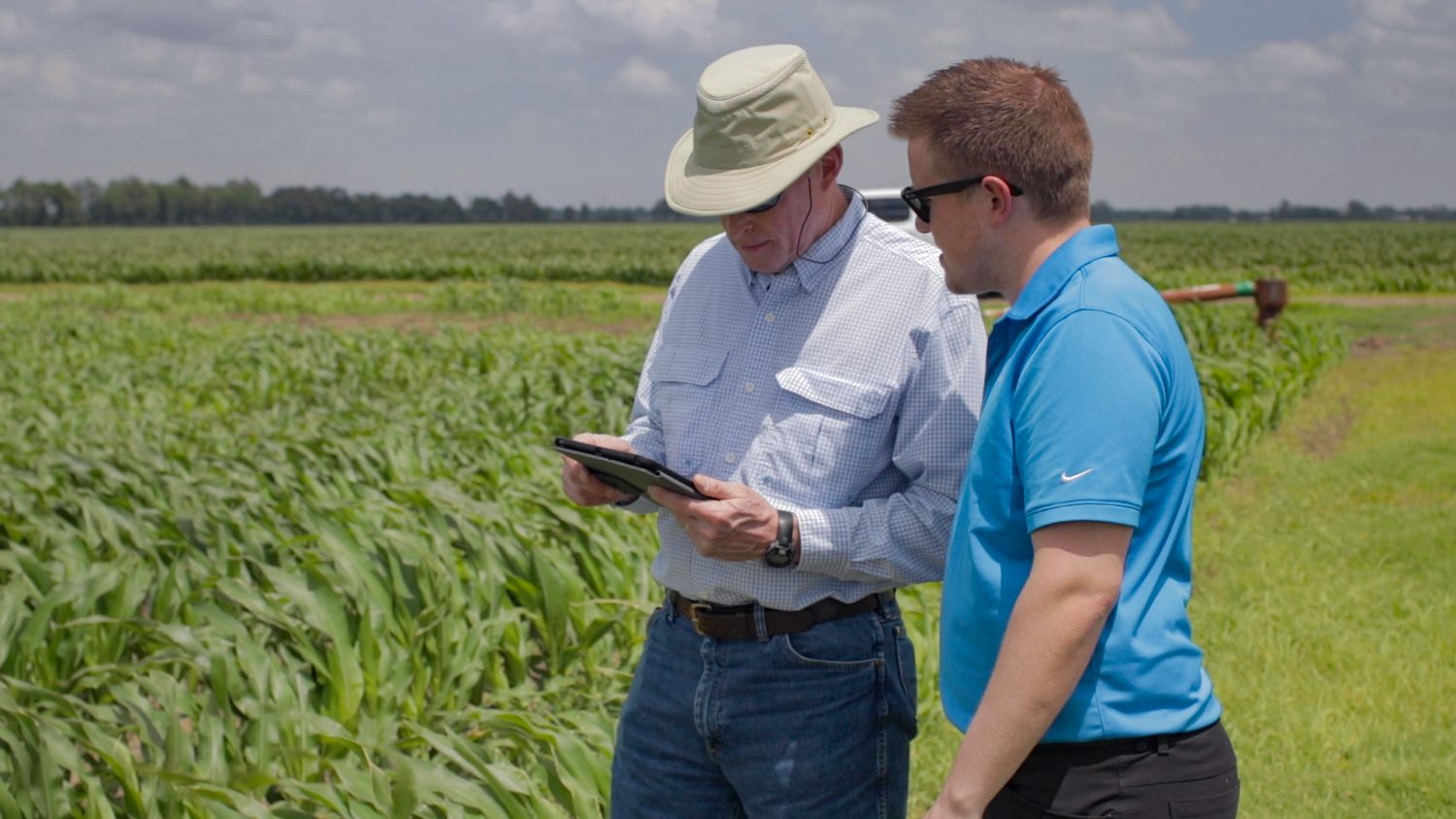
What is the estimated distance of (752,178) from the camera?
6.45ft

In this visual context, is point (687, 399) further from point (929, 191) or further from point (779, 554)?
point (929, 191)

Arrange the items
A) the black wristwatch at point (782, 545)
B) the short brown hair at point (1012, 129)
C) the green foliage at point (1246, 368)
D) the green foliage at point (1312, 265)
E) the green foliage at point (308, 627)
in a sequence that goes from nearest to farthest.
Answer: the short brown hair at point (1012, 129), the black wristwatch at point (782, 545), the green foliage at point (308, 627), the green foliage at point (1246, 368), the green foliage at point (1312, 265)

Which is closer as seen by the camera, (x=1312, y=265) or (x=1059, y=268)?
(x=1059, y=268)

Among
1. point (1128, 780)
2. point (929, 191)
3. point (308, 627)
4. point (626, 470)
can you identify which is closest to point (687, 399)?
point (626, 470)

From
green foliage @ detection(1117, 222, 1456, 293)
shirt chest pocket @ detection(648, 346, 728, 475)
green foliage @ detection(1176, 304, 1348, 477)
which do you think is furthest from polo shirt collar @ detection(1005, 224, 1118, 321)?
green foliage @ detection(1117, 222, 1456, 293)

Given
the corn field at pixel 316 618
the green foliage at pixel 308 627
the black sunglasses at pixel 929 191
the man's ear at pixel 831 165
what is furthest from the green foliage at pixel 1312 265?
the black sunglasses at pixel 929 191

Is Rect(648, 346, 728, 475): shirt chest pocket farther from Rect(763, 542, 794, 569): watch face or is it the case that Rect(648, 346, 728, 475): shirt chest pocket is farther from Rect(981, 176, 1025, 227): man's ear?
Rect(981, 176, 1025, 227): man's ear

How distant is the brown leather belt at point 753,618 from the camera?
2016 millimetres

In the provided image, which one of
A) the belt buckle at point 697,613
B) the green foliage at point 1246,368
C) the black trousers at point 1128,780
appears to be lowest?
the green foliage at point 1246,368

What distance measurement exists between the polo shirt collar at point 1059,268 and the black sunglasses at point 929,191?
0.09m

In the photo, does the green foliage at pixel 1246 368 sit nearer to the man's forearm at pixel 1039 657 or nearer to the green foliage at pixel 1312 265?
the man's forearm at pixel 1039 657

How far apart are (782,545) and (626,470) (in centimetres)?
25

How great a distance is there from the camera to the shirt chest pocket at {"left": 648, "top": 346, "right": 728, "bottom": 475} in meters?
2.09

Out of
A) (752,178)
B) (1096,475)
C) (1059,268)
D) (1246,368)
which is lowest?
(1246,368)
